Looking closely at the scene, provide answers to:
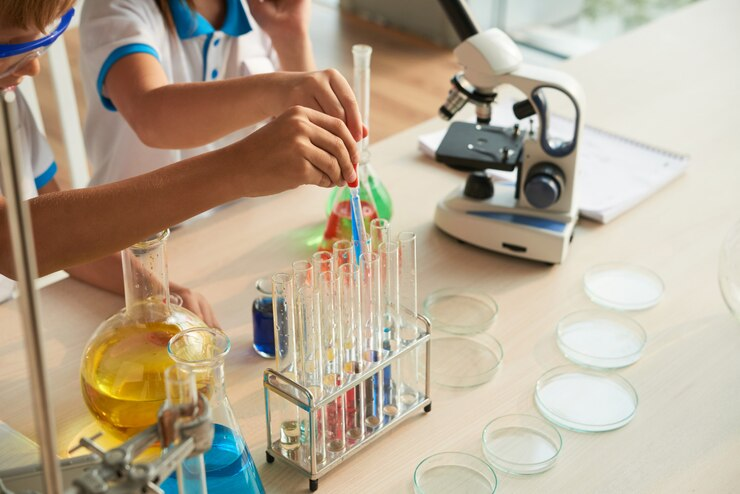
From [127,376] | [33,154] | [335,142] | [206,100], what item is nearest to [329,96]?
[335,142]

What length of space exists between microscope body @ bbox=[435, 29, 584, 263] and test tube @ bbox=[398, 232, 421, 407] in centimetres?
35

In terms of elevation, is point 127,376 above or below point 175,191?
below

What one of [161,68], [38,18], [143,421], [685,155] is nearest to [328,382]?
[143,421]

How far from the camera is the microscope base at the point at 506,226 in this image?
1.28m

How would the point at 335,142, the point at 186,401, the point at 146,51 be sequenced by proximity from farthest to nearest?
1. the point at 146,51
2. the point at 335,142
3. the point at 186,401

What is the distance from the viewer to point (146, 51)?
1.33 meters

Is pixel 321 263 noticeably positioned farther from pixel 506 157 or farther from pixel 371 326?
pixel 506 157

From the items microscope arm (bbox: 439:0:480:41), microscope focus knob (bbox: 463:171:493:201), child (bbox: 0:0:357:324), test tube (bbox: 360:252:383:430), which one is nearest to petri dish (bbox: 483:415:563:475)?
test tube (bbox: 360:252:383:430)

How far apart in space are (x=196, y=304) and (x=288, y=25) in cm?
62

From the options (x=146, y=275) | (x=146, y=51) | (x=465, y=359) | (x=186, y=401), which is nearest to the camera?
(x=186, y=401)

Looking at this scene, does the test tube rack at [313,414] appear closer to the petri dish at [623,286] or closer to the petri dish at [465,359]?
the petri dish at [465,359]

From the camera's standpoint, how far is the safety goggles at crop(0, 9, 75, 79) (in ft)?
3.10

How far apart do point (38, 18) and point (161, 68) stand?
39cm

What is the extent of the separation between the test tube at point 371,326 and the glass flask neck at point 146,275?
0.20 meters
